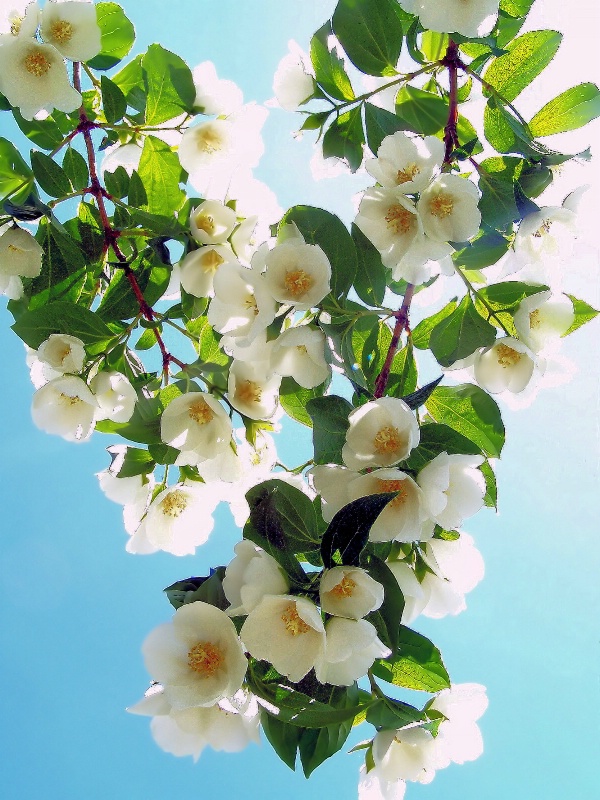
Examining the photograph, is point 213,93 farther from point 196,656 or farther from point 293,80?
point 196,656

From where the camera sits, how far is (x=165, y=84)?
1662mm

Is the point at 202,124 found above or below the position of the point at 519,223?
above

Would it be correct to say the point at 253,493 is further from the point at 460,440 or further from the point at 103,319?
the point at 103,319

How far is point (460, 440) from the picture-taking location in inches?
50.7

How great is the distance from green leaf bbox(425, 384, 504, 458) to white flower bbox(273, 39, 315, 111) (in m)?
0.70

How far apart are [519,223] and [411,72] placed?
16.4 inches

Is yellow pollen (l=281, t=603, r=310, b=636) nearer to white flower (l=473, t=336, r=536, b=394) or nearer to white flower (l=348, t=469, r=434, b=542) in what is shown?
white flower (l=348, t=469, r=434, b=542)

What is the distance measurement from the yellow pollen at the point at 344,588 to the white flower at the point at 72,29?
1175mm

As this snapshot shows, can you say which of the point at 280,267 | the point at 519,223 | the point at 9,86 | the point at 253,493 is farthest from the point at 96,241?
the point at 519,223

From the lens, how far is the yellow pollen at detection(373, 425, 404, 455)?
1.19 m

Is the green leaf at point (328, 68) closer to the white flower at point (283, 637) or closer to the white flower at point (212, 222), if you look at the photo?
the white flower at point (212, 222)

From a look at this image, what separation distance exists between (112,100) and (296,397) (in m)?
0.78

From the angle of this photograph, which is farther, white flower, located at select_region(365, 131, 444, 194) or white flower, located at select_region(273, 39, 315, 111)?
white flower, located at select_region(273, 39, 315, 111)

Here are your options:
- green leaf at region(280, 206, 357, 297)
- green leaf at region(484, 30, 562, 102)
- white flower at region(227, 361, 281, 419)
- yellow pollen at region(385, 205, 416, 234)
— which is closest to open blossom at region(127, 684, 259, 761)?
white flower at region(227, 361, 281, 419)
